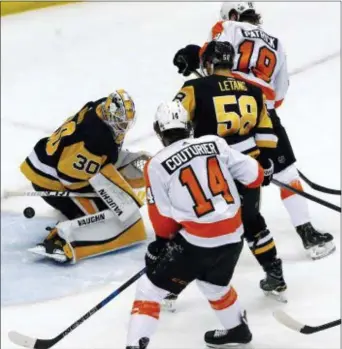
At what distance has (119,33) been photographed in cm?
588

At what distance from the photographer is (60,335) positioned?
96.3 inches

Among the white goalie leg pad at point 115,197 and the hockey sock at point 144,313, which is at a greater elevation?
the hockey sock at point 144,313

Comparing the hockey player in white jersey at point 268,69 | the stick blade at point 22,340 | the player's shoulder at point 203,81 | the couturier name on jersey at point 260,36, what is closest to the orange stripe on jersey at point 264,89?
the hockey player in white jersey at point 268,69

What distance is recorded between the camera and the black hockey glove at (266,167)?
2646mm

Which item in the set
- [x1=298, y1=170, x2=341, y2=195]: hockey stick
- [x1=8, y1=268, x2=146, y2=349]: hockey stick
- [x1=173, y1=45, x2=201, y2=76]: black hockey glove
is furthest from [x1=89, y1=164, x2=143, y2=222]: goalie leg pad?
[x1=8, y1=268, x2=146, y2=349]: hockey stick

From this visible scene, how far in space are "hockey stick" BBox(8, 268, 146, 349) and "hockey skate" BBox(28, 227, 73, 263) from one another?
673 mm

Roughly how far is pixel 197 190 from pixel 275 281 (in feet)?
2.18

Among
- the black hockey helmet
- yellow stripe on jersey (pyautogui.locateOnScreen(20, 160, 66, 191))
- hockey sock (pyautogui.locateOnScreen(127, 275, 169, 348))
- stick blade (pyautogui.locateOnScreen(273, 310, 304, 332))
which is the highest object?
the black hockey helmet

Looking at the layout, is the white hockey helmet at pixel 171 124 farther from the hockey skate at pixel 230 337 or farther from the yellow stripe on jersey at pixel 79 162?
the yellow stripe on jersey at pixel 79 162

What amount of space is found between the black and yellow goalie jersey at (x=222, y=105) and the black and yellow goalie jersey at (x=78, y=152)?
0.60 metres

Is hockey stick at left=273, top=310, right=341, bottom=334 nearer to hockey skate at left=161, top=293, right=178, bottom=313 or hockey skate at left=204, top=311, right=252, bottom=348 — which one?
hockey skate at left=204, top=311, right=252, bottom=348

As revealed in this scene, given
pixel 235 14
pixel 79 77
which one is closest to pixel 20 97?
pixel 79 77

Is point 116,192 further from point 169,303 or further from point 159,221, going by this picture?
point 159,221

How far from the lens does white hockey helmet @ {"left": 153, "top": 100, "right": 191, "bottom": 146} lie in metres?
2.29
